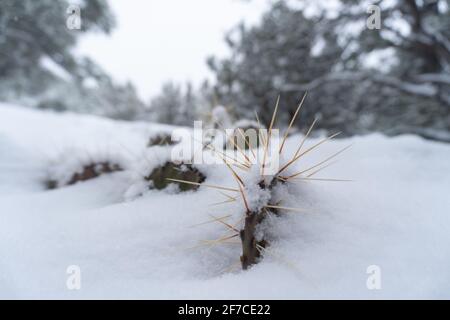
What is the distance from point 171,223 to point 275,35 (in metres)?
6.27

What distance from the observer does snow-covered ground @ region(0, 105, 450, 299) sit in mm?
875

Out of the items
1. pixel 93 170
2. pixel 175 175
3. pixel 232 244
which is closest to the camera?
pixel 232 244

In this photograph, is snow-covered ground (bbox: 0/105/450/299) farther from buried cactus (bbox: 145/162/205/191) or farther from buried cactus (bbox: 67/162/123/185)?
buried cactus (bbox: 67/162/123/185)

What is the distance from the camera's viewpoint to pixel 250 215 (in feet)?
3.16

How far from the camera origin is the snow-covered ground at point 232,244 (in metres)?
0.88

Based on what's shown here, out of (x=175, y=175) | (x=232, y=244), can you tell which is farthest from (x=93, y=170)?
(x=232, y=244)

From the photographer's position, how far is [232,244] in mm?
1116

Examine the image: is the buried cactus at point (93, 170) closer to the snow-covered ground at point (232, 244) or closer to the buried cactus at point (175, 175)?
the snow-covered ground at point (232, 244)

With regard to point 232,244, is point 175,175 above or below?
above

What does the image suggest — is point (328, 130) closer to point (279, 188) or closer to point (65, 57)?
point (279, 188)

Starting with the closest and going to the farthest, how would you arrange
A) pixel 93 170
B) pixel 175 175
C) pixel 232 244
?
pixel 232 244
pixel 175 175
pixel 93 170

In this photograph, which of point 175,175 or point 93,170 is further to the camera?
point 93,170

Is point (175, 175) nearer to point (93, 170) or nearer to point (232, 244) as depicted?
point (232, 244)
